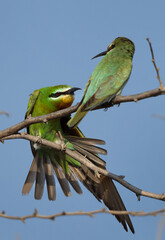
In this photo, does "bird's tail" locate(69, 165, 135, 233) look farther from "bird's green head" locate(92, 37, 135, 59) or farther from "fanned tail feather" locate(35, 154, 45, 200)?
"bird's green head" locate(92, 37, 135, 59)

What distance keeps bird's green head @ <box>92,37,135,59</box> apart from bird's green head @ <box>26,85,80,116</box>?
21.7 inches

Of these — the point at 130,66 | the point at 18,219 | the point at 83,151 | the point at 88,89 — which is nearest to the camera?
the point at 18,219

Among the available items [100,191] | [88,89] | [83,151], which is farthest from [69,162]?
[88,89]

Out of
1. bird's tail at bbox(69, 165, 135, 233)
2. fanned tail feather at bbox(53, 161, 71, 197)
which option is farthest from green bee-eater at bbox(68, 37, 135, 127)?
fanned tail feather at bbox(53, 161, 71, 197)

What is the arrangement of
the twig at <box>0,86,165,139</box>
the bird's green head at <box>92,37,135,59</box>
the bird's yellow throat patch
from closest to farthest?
the twig at <box>0,86,165,139</box>
the bird's green head at <box>92,37,135,59</box>
the bird's yellow throat patch

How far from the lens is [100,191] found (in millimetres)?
3520

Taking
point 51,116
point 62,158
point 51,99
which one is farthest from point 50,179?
point 51,116

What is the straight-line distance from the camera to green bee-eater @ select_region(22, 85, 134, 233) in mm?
3521

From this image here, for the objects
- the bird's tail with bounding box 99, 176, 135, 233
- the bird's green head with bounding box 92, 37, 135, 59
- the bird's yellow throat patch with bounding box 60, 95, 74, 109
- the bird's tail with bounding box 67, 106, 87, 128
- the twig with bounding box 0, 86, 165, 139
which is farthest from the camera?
the bird's yellow throat patch with bounding box 60, 95, 74, 109

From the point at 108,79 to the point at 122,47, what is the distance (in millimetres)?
795

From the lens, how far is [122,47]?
3705mm

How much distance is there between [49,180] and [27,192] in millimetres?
315

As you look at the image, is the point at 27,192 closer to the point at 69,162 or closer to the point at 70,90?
the point at 69,162

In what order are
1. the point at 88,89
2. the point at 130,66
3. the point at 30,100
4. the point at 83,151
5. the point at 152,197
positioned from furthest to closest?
the point at 30,100, the point at 83,151, the point at 130,66, the point at 88,89, the point at 152,197
